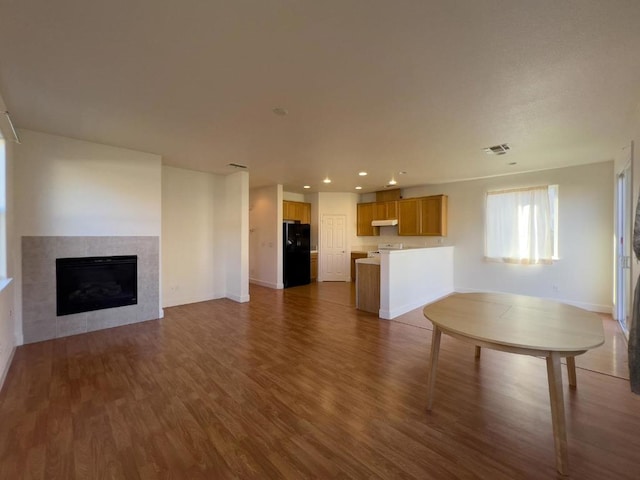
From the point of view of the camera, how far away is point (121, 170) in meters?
4.00

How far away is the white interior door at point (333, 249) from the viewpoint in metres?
8.02

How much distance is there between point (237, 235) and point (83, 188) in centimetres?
241

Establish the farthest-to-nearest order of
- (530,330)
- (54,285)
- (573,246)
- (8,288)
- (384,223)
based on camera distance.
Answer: (384,223), (573,246), (54,285), (8,288), (530,330)

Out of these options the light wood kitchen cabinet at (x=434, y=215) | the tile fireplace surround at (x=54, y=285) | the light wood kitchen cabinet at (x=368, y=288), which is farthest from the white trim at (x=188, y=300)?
the light wood kitchen cabinet at (x=434, y=215)

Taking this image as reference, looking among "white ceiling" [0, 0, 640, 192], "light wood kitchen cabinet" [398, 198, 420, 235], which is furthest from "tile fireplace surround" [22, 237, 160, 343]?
"light wood kitchen cabinet" [398, 198, 420, 235]

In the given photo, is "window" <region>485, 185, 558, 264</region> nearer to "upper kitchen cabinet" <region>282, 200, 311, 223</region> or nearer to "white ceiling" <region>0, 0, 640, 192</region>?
"white ceiling" <region>0, 0, 640, 192</region>

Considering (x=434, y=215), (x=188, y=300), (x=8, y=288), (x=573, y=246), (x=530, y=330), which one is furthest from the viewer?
(x=434, y=215)

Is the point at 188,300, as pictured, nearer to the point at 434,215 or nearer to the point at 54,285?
the point at 54,285

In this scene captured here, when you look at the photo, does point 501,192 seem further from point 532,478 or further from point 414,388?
point 532,478

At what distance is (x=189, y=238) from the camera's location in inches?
211

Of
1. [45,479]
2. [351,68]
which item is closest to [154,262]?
[45,479]

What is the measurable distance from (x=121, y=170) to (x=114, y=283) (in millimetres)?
1637

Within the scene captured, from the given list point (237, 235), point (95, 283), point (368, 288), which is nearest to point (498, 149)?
point (368, 288)

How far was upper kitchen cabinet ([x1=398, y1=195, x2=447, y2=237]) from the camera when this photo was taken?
21.0 feet
